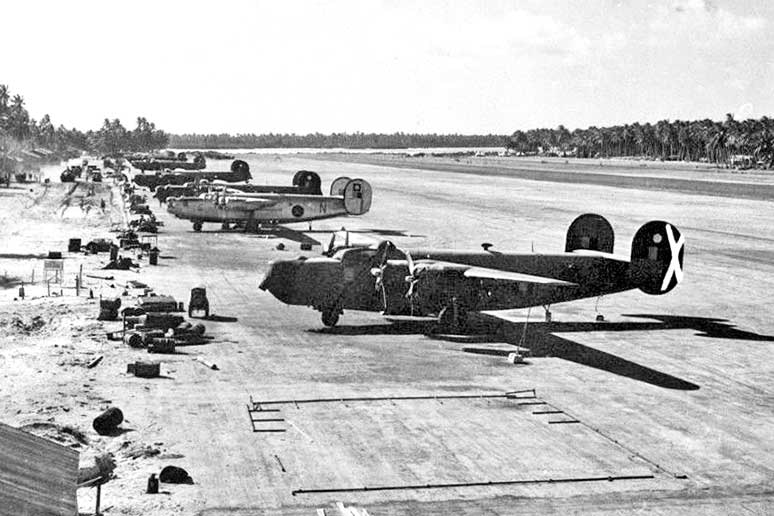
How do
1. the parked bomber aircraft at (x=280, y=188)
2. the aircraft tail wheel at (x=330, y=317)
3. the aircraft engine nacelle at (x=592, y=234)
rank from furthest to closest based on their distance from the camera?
the parked bomber aircraft at (x=280, y=188) → the aircraft engine nacelle at (x=592, y=234) → the aircraft tail wheel at (x=330, y=317)

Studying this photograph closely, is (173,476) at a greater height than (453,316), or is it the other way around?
(453,316)

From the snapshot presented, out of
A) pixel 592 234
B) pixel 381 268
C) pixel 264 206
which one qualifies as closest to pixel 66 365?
pixel 381 268

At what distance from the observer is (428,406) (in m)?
27.7

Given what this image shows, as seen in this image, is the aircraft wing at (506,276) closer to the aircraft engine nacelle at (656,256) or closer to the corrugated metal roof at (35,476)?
the aircraft engine nacelle at (656,256)

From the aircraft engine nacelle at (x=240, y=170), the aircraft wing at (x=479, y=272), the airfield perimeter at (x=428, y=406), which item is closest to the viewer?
the airfield perimeter at (x=428, y=406)

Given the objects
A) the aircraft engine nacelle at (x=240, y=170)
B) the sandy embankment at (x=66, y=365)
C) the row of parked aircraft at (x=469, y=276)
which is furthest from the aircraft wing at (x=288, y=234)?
the row of parked aircraft at (x=469, y=276)

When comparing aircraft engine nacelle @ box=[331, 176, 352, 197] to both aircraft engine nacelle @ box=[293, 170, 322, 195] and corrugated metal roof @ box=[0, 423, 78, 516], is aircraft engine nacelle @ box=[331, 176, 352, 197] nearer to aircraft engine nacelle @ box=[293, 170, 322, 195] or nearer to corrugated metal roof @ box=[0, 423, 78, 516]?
aircraft engine nacelle @ box=[293, 170, 322, 195]

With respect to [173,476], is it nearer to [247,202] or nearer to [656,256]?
[656,256]

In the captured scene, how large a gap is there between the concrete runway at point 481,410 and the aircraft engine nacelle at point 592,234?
11.8ft

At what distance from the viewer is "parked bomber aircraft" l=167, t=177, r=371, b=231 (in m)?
76.8

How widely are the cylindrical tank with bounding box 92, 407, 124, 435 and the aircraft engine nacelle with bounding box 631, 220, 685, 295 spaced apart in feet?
82.5

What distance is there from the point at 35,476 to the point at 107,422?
11.4m

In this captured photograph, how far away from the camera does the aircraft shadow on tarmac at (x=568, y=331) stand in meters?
33.4

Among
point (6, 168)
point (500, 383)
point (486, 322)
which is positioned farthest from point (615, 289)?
point (6, 168)
